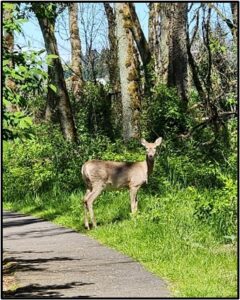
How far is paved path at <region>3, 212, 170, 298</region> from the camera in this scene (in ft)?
27.1

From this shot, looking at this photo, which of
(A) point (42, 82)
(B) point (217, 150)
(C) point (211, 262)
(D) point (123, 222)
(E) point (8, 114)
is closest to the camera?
(E) point (8, 114)

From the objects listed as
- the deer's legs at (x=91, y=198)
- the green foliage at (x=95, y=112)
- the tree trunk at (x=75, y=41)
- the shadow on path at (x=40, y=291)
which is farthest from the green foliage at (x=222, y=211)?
the tree trunk at (x=75, y=41)

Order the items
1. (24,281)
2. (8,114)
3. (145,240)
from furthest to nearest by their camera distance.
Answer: (145,240), (24,281), (8,114)

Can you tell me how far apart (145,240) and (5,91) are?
15.0 feet

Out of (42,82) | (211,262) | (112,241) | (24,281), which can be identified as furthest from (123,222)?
(42,82)

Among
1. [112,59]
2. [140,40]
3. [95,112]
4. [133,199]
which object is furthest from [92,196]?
[112,59]

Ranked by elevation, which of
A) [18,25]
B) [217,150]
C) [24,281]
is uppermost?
[18,25]

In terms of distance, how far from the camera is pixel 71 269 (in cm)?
973

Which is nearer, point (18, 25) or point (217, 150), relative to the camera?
point (18, 25)

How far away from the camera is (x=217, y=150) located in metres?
19.5

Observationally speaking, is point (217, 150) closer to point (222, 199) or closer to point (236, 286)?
point (222, 199)

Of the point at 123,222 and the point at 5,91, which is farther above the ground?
the point at 5,91

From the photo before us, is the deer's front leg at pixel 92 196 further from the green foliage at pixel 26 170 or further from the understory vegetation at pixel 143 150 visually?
the green foliage at pixel 26 170

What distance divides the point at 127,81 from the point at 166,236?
40.2 feet
